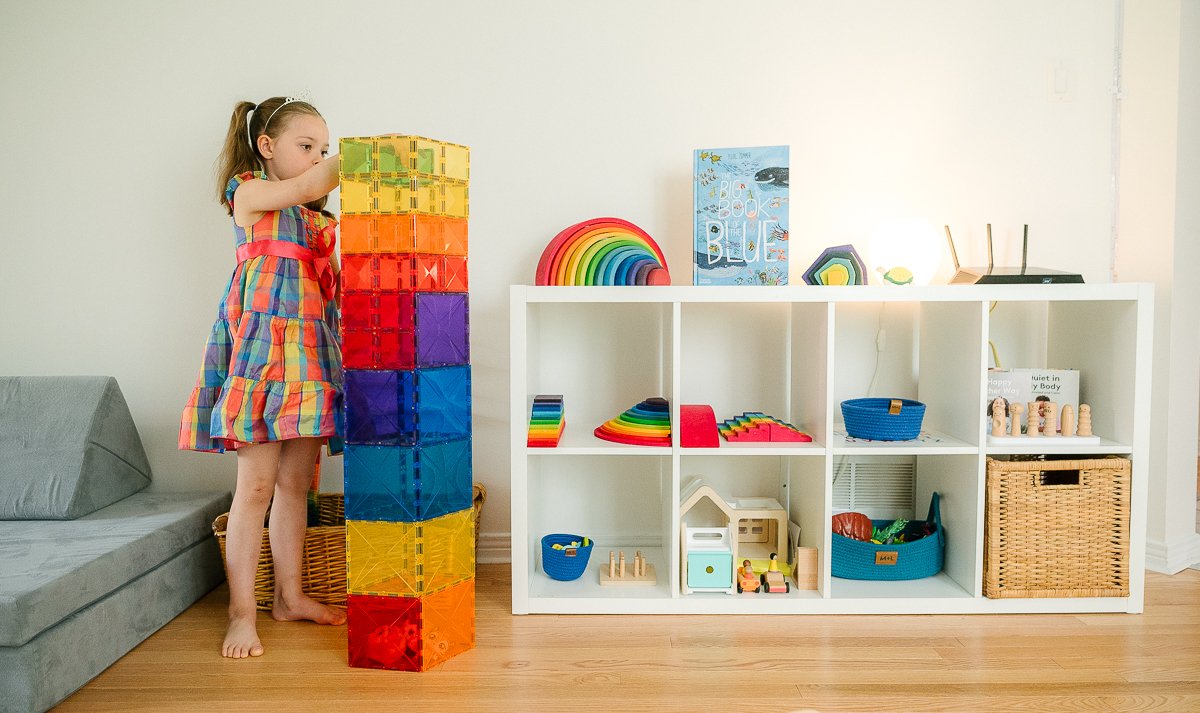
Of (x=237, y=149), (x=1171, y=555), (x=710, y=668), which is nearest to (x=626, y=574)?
(x=710, y=668)

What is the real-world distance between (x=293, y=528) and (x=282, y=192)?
798 millimetres

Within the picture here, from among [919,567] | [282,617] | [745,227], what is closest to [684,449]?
[745,227]

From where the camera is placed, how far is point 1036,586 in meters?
1.98

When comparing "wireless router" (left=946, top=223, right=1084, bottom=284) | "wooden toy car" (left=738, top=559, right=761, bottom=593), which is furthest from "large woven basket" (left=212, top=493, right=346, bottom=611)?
"wireless router" (left=946, top=223, right=1084, bottom=284)

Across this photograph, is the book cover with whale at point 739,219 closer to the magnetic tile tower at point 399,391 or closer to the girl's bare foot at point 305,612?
the magnetic tile tower at point 399,391

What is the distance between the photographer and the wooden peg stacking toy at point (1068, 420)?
1994mm

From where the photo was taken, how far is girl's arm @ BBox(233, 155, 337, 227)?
1680 millimetres

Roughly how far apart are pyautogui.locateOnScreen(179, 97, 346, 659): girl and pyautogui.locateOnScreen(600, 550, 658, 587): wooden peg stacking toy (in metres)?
0.69

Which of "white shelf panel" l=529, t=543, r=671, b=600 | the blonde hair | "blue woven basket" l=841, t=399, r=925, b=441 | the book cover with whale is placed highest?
the blonde hair

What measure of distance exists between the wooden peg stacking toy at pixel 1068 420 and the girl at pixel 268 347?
1.78m

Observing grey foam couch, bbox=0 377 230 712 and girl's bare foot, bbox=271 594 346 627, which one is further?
girl's bare foot, bbox=271 594 346 627

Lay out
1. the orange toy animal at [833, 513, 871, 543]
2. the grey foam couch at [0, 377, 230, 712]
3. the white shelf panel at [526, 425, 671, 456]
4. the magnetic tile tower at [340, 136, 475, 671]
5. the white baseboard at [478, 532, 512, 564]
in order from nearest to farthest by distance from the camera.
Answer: the grey foam couch at [0, 377, 230, 712] → the magnetic tile tower at [340, 136, 475, 671] → the white shelf panel at [526, 425, 671, 456] → the orange toy animal at [833, 513, 871, 543] → the white baseboard at [478, 532, 512, 564]

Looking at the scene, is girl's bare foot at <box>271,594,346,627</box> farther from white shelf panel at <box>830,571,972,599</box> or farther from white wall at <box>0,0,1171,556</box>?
white shelf panel at <box>830,571,972,599</box>

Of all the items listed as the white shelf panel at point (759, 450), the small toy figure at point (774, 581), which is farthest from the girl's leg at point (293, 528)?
the small toy figure at point (774, 581)
